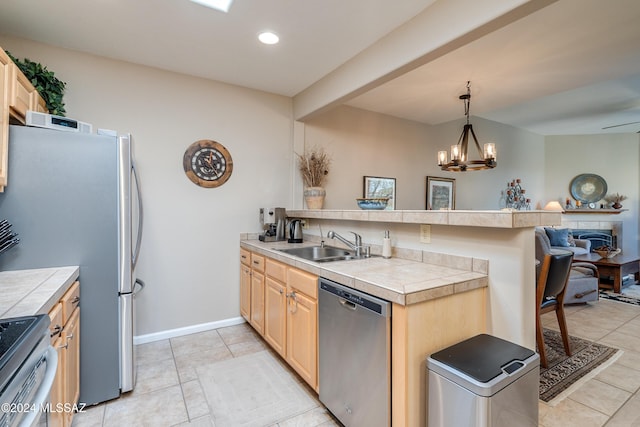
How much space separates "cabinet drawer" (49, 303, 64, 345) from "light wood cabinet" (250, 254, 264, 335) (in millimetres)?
1467

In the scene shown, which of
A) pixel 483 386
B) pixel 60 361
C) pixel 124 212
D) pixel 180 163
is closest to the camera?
pixel 483 386

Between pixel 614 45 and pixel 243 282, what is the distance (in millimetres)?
4044

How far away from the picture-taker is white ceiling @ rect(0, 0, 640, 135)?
6.69 ft

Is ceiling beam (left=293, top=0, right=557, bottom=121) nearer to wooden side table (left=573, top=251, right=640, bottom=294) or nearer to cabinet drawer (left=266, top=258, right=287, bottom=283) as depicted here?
cabinet drawer (left=266, top=258, right=287, bottom=283)

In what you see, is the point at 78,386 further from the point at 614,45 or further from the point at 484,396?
the point at 614,45

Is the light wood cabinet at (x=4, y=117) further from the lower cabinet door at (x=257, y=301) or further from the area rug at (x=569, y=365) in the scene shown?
the area rug at (x=569, y=365)

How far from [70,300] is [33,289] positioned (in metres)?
0.27

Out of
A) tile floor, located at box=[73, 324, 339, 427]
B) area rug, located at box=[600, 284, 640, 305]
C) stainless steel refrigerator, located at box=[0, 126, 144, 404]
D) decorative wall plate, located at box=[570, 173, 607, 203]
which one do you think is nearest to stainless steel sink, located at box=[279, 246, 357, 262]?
tile floor, located at box=[73, 324, 339, 427]

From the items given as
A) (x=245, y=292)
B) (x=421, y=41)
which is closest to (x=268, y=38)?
(x=421, y=41)

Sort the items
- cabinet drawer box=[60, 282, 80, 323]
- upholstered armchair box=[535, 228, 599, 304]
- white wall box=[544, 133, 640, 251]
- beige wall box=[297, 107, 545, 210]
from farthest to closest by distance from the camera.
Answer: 1. white wall box=[544, 133, 640, 251]
2. beige wall box=[297, 107, 545, 210]
3. upholstered armchair box=[535, 228, 599, 304]
4. cabinet drawer box=[60, 282, 80, 323]

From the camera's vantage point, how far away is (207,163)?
123 inches

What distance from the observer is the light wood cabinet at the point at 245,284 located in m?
3.06

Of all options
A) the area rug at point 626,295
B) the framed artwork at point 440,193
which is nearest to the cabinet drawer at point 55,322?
the framed artwork at point 440,193

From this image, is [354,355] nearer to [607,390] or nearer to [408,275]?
[408,275]
